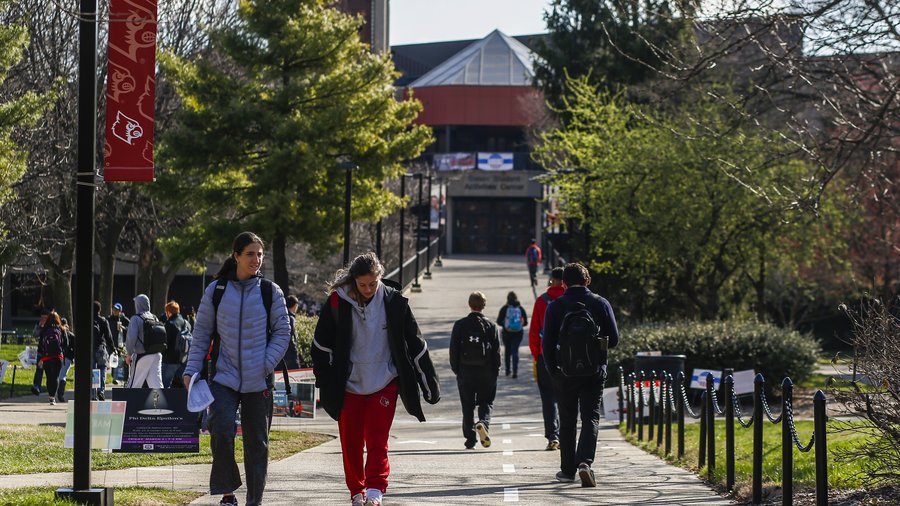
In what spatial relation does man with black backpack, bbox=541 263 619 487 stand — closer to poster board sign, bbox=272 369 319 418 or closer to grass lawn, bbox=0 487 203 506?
grass lawn, bbox=0 487 203 506

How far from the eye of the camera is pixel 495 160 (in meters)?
86.1

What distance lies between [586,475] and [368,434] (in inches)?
114

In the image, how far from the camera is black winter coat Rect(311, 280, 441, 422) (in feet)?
25.2

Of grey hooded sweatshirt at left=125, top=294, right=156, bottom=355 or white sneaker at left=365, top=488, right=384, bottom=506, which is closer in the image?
white sneaker at left=365, top=488, right=384, bottom=506

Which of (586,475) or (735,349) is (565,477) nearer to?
(586,475)

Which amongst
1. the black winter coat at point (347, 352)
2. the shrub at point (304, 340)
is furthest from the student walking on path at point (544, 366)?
the shrub at point (304, 340)

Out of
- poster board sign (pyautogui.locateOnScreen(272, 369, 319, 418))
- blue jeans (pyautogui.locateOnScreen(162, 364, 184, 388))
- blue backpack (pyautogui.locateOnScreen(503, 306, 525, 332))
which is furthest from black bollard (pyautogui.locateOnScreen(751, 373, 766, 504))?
blue backpack (pyautogui.locateOnScreen(503, 306, 525, 332))

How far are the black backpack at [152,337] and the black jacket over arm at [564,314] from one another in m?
7.80

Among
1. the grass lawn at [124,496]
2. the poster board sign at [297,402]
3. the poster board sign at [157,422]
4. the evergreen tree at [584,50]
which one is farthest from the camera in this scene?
the evergreen tree at [584,50]

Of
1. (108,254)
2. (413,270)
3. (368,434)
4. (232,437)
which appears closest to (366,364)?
(368,434)

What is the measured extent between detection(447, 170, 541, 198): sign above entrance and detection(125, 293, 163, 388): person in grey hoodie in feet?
232

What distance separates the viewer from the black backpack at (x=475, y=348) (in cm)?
1395

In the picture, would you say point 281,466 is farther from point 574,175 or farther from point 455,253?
point 455,253

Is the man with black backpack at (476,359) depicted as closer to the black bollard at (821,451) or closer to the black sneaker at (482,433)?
the black sneaker at (482,433)
